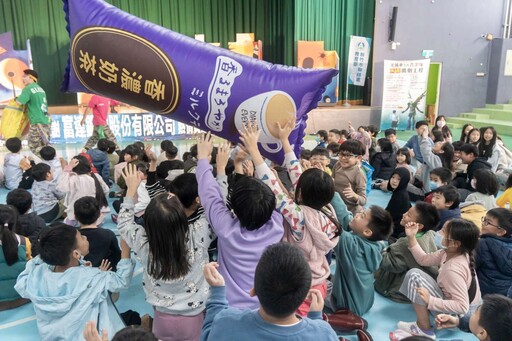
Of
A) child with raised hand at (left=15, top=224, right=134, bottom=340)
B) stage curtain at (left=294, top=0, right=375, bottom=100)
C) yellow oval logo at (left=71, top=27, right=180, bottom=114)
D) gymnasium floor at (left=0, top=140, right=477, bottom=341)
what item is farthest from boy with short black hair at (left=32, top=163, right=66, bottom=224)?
stage curtain at (left=294, top=0, right=375, bottom=100)

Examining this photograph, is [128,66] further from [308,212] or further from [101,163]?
[101,163]

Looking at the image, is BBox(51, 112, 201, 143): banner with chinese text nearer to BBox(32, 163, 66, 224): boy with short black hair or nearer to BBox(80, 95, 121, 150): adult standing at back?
BBox(80, 95, 121, 150): adult standing at back

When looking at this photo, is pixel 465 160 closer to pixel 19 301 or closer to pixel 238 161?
pixel 238 161

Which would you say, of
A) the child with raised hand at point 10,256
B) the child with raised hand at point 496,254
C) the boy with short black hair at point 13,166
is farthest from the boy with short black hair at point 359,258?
the boy with short black hair at point 13,166

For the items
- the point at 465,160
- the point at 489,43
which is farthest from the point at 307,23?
the point at 465,160

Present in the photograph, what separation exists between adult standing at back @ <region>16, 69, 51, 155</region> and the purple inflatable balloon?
10.6 feet

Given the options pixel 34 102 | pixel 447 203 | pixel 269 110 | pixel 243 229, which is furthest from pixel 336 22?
pixel 243 229

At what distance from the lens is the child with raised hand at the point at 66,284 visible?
1.78m

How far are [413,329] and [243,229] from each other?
1.17 m

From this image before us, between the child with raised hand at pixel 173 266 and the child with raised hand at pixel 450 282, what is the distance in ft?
3.56

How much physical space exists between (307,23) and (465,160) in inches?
248

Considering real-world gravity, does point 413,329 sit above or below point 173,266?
below

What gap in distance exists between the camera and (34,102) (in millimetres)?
5352

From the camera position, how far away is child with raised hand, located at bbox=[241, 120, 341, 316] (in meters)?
1.85
